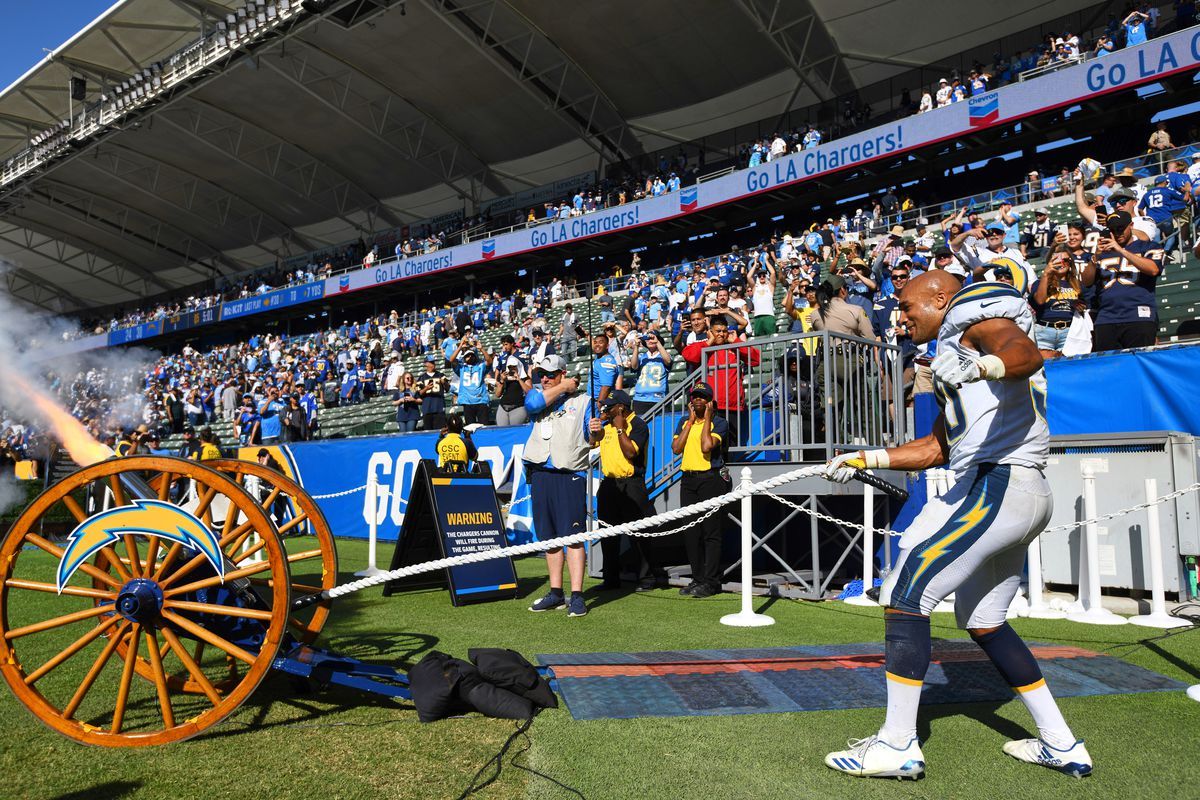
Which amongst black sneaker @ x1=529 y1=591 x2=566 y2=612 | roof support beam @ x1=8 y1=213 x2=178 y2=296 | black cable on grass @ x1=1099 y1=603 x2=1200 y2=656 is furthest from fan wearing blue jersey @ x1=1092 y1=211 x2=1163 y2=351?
roof support beam @ x1=8 y1=213 x2=178 y2=296

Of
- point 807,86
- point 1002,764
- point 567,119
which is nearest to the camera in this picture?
point 1002,764

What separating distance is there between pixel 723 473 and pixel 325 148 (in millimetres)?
32302

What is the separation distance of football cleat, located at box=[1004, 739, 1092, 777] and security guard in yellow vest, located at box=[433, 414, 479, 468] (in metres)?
6.43

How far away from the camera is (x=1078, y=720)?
3.80 meters

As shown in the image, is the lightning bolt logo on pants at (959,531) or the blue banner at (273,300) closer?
the lightning bolt logo on pants at (959,531)

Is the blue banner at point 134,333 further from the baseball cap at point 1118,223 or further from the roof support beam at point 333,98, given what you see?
the baseball cap at point 1118,223

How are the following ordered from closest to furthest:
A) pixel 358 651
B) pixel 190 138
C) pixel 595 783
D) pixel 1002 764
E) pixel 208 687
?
pixel 595 783, pixel 1002 764, pixel 208 687, pixel 358 651, pixel 190 138

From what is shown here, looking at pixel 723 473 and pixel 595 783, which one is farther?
pixel 723 473

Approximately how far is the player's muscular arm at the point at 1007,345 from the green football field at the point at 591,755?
60.7 inches

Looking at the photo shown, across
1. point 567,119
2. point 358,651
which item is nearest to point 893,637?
point 358,651

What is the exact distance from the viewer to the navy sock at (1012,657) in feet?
10.8

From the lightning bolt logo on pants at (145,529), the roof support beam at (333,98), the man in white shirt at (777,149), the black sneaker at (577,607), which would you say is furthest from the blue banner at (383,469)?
the roof support beam at (333,98)

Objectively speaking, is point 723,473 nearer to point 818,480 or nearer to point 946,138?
point 818,480

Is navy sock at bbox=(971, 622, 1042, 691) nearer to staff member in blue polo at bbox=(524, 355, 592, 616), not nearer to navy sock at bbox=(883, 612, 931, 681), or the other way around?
navy sock at bbox=(883, 612, 931, 681)
